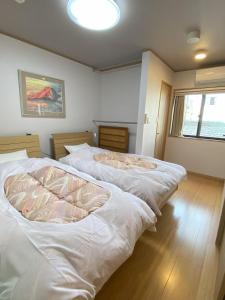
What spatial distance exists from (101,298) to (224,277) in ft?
2.85

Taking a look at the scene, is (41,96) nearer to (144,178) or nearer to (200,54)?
(144,178)

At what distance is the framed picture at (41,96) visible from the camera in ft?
8.61

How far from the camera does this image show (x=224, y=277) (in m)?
0.96

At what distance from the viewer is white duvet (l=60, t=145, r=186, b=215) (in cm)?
167

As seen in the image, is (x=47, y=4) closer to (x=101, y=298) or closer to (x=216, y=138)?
(x=101, y=298)

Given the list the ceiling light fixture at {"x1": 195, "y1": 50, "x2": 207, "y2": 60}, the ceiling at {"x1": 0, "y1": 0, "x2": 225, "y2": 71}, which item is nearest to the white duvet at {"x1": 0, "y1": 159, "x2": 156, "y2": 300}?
the ceiling at {"x1": 0, "y1": 0, "x2": 225, "y2": 71}

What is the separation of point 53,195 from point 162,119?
3086mm

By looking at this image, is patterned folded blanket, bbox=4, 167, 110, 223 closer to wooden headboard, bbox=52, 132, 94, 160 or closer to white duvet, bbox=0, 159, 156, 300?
white duvet, bbox=0, 159, 156, 300

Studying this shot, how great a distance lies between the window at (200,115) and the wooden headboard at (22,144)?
316cm

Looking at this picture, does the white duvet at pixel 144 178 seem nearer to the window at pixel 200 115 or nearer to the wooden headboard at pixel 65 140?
the wooden headboard at pixel 65 140

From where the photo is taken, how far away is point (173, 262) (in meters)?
1.50

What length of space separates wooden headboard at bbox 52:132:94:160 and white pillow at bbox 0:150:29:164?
650 mm

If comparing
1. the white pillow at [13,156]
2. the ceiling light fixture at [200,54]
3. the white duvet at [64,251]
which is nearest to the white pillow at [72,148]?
the white pillow at [13,156]

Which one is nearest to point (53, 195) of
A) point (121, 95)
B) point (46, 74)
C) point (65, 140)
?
point (65, 140)
